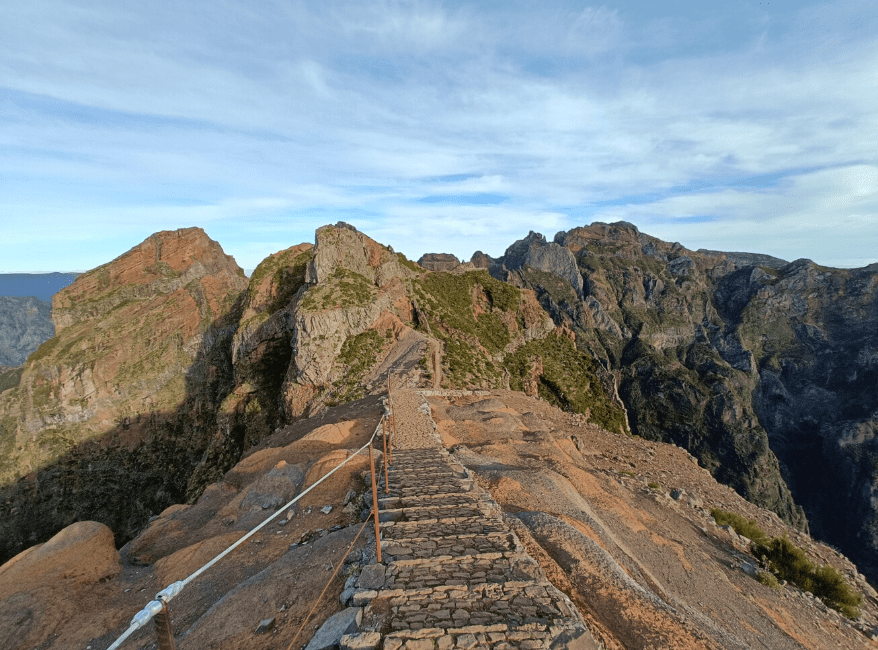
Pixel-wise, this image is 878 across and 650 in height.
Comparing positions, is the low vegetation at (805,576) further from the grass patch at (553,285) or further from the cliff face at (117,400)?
the grass patch at (553,285)

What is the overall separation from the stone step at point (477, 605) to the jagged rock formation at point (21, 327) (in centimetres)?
19598

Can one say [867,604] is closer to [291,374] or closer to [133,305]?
[291,374]

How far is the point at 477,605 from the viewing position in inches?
209

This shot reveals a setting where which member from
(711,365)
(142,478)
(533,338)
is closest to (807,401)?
(711,365)

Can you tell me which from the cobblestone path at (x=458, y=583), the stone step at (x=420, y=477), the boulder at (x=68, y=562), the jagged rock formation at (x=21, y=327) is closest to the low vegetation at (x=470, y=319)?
the stone step at (x=420, y=477)

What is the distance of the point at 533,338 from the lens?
52.6 meters

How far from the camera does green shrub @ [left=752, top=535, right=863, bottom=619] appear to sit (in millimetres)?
10664

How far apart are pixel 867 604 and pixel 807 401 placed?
131957mm

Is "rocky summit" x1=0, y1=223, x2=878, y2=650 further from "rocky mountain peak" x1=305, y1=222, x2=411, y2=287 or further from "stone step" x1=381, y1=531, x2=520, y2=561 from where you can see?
"rocky mountain peak" x1=305, y1=222, x2=411, y2=287

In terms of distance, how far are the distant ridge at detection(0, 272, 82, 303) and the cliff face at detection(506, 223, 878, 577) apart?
192 metres

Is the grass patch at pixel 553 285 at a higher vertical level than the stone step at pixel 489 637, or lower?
higher

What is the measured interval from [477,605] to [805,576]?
12.1 m

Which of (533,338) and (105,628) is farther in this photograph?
(533,338)

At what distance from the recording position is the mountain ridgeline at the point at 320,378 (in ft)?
115
